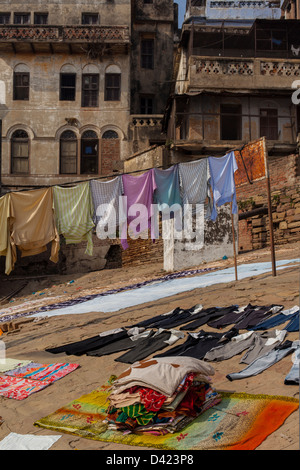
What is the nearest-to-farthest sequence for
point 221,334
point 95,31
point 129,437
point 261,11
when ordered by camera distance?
point 129,437
point 221,334
point 95,31
point 261,11

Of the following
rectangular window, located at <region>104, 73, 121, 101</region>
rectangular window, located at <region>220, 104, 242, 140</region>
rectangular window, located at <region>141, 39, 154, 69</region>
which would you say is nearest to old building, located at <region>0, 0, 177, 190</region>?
rectangular window, located at <region>104, 73, 121, 101</region>

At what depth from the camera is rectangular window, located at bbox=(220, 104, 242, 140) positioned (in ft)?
71.7

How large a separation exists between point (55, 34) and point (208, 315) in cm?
2232

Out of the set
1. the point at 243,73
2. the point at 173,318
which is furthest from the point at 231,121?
the point at 173,318

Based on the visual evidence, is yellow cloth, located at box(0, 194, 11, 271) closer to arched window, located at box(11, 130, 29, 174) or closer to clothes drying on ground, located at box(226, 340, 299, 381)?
clothes drying on ground, located at box(226, 340, 299, 381)

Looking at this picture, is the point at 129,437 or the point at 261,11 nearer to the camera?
the point at 129,437

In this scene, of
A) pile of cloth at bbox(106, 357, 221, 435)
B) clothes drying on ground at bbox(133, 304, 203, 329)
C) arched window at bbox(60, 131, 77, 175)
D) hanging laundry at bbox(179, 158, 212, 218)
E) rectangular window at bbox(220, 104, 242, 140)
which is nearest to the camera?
pile of cloth at bbox(106, 357, 221, 435)

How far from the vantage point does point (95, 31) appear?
2562 centimetres

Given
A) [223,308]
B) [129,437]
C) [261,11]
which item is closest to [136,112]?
[261,11]

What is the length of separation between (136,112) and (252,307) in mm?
22329

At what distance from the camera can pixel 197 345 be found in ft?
20.3

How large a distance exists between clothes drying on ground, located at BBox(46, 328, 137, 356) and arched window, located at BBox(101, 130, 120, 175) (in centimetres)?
1889

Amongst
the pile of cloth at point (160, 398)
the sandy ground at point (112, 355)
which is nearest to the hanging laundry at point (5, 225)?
the sandy ground at point (112, 355)
